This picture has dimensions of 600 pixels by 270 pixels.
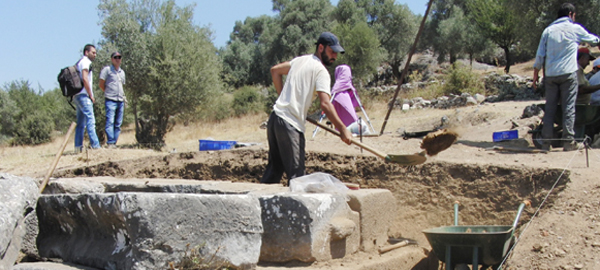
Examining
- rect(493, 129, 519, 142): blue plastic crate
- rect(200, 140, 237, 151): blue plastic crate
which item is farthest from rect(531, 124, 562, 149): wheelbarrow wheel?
rect(200, 140, 237, 151): blue plastic crate

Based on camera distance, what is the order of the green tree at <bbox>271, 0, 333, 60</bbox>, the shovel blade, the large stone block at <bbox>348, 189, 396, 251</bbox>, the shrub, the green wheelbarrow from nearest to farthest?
the green wheelbarrow < the large stone block at <bbox>348, 189, 396, 251</bbox> < the shovel blade < the shrub < the green tree at <bbox>271, 0, 333, 60</bbox>

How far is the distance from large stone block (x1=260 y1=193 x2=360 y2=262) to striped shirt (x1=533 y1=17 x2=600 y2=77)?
4.24 meters

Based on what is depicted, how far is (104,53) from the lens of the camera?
13.5m

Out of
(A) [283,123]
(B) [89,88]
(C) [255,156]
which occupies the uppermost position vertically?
(B) [89,88]

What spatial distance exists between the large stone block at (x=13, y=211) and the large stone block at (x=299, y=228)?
57.7 inches

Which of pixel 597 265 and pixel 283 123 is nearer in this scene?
pixel 597 265

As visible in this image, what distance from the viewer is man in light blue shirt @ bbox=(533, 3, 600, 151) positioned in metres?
5.99

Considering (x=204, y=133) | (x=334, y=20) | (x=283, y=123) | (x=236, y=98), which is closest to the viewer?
(x=283, y=123)

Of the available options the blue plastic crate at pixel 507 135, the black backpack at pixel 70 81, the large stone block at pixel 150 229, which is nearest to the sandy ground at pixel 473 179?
the blue plastic crate at pixel 507 135

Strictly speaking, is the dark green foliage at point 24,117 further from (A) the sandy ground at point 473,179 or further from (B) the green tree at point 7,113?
(A) the sandy ground at point 473,179

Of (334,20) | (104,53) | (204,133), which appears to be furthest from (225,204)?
(334,20)

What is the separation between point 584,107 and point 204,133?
1226cm

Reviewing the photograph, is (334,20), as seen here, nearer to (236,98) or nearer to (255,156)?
(236,98)

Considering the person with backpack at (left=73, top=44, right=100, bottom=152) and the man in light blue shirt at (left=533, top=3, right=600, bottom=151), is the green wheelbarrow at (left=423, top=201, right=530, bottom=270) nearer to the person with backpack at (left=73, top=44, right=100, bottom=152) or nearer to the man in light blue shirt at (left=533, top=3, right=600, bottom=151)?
the man in light blue shirt at (left=533, top=3, right=600, bottom=151)
